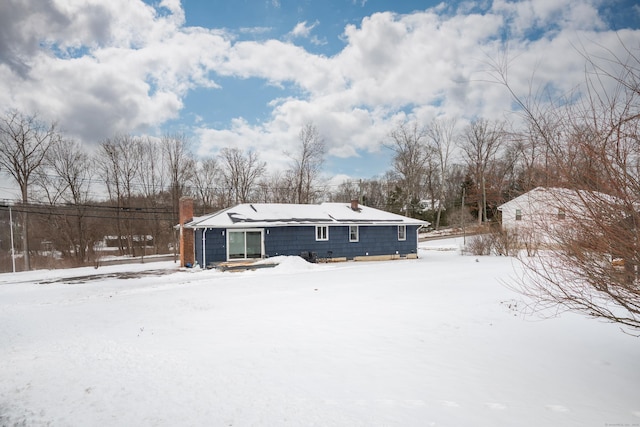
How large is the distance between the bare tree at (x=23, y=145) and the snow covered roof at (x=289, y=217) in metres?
20.1

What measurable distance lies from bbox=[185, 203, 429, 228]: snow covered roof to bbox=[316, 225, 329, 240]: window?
48cm

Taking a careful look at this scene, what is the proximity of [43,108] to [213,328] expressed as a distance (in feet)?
109

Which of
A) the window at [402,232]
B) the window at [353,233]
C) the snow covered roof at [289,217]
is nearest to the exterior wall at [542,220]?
the snow covered roof at [289,217]

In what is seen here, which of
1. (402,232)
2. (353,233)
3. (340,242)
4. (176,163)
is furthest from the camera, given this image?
(176,163)

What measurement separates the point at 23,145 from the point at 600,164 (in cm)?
3930

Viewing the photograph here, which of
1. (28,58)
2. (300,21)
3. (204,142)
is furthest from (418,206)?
(28,58)

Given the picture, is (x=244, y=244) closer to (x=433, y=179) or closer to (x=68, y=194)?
(x=68, y=194)

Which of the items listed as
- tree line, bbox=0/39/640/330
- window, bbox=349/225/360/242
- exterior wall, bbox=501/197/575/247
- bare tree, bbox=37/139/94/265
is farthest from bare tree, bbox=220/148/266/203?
exterior wall, bbox=501/197/575/247

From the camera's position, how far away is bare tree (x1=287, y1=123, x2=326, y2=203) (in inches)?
1503

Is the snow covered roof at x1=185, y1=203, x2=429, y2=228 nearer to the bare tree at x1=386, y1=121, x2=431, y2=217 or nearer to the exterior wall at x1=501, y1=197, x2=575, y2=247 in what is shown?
the exterior wall at x1=501, y1=197, x2=575, y2=247

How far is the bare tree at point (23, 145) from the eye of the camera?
94.6 feet

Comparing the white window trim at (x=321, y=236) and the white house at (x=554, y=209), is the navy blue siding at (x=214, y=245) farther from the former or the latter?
the white house at (x=554, y=209)

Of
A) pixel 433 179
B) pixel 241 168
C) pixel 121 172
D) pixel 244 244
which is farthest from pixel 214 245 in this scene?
pixel 433 179

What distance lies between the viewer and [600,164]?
3.45 meters
